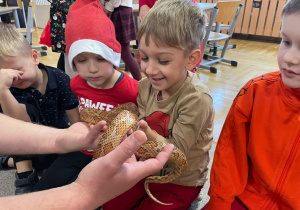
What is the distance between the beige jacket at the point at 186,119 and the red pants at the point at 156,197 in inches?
1.8

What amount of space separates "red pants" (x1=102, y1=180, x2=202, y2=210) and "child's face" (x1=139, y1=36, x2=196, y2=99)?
0.56 metres

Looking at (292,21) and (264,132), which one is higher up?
(292,21)

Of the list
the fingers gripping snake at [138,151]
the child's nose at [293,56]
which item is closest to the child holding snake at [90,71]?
the fingers gripping snake at [138,151]

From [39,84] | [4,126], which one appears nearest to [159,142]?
[4,126]

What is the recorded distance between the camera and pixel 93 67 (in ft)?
4.74

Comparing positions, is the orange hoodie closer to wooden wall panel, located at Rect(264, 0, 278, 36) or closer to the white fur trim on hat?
→ the white fur trim on hat

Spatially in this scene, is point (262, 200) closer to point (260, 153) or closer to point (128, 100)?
point (260, 153)

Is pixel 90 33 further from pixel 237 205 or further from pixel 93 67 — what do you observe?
pixel 237 205

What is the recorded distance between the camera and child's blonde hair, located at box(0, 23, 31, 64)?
1486 millimetres

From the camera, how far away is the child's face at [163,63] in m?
1.12

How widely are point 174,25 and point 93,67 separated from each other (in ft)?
1.89

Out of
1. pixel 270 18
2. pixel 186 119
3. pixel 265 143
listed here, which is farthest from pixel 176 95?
pixel 270 18

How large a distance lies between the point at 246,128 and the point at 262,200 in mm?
338

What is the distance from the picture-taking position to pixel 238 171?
3.85 feet
